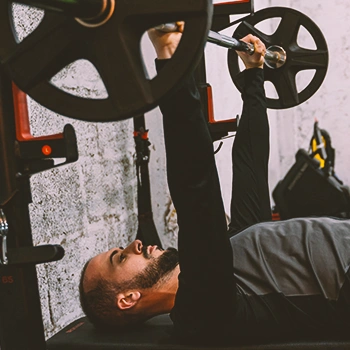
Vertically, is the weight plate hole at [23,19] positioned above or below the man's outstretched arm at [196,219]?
above

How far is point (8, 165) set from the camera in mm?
1184

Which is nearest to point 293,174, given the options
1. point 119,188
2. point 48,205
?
point 119,188

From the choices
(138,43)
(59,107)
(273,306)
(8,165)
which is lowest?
(273,306)

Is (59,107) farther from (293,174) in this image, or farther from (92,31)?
(293,174)

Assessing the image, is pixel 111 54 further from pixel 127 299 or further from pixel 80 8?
pixel 127 299

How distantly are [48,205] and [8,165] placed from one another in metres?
0.84

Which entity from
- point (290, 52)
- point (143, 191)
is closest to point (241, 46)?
point (290, 52)

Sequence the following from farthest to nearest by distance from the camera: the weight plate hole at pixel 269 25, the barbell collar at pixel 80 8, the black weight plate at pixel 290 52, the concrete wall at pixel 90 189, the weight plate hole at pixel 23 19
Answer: the weight plate hole at pixel 269 25, the black weight plate at pixel 290 52, the concrete wall at pixel 90 189, the weight plate hole at pixel 23 19, the barbell collar at pixel 80 8

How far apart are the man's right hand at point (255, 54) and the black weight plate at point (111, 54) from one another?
0.94 metres

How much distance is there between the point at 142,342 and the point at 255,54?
1.03 m

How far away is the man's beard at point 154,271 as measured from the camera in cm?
175

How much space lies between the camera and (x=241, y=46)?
1822mm

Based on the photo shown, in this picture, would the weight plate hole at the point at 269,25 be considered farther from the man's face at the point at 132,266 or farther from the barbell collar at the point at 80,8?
the barbell collar at the point at 80,8

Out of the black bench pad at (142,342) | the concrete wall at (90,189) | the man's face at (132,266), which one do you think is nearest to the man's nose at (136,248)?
the man's face at (132,266)
